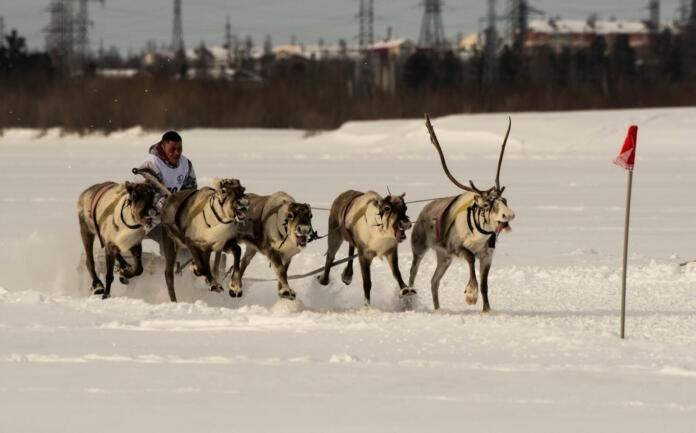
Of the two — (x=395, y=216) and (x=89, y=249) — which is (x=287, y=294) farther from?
(x=89, y=249)

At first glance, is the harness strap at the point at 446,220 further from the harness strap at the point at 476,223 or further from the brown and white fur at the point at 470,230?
the harness strap at the point at 476,223

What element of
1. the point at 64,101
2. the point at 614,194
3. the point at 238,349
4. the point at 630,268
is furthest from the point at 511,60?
the point at 238,349

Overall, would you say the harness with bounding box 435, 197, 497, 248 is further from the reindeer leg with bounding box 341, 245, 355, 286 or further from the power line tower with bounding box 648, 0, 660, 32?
the power line tower with bounding box 648, 0, 660, 32

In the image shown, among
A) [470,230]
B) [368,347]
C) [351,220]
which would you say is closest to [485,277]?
[470,230]

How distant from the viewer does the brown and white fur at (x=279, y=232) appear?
10781mm

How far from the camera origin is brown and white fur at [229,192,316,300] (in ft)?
35.4

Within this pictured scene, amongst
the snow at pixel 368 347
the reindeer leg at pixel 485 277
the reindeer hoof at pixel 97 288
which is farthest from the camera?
the reindeer hoof at pixel 97 288

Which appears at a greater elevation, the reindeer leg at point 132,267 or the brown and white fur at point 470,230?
the brown and white fur at point 470,230

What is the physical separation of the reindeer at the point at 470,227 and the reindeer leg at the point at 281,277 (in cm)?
129

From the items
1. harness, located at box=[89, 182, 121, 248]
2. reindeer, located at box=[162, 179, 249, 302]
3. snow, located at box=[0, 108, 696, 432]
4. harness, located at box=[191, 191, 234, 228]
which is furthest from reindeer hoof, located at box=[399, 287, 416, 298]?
harness, located at box=[89, 182, 121, 248]

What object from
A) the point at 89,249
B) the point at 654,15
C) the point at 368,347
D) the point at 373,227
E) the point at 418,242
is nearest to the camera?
the point at 368,347

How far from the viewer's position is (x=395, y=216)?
10.6 metres

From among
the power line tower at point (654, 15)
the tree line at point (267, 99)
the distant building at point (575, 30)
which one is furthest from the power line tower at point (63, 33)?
the distant building at point (575, 30)

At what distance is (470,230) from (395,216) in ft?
2.08
